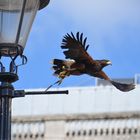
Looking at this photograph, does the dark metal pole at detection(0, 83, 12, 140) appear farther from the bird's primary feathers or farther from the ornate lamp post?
the bird's primary feathers

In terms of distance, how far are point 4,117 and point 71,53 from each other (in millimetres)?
666

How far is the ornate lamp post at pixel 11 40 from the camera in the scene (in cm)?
633

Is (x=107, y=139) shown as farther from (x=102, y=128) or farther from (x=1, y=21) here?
(x=1, y=21)

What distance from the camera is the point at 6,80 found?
648 cm

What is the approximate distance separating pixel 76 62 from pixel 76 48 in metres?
0.09

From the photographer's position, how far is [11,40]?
6.37 metres

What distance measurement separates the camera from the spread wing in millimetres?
6113

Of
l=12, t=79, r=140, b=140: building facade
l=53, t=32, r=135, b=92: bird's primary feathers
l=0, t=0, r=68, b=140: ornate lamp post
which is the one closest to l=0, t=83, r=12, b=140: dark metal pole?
l=0, t=0, r=68, b=140: ornate lamp post

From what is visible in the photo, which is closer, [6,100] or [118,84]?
[118,84]

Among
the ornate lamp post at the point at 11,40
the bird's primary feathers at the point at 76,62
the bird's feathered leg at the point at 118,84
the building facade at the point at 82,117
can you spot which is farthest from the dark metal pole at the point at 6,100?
the building facade at the point at 82,117

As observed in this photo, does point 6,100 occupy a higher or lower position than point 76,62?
lower

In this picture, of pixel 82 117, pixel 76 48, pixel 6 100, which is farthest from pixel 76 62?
pixel 82 117

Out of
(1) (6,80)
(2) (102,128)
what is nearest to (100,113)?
(2) (102,128)

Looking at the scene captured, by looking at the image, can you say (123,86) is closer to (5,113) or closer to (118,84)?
(118,84)
